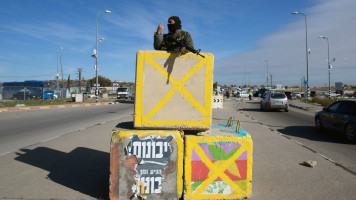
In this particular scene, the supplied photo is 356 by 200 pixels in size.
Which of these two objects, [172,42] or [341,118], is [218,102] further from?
[172,42]

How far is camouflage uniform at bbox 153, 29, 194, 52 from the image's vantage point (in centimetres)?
402

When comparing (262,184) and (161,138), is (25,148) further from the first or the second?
(262,184)

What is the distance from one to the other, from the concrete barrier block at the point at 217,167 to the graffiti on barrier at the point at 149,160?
1.02ft

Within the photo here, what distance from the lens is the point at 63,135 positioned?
9211 millimetres

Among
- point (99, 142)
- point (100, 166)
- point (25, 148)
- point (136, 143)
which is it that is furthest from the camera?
point (99, 142)

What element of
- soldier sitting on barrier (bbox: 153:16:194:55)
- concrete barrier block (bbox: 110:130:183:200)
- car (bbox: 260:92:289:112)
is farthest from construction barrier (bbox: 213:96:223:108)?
concrete barrier block (bbox: 110:130:183:200)

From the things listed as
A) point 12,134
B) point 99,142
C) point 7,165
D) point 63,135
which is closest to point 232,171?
point 7,165

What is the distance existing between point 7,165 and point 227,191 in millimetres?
4427

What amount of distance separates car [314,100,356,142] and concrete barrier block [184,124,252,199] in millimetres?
6345

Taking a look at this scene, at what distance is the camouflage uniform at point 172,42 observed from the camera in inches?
158

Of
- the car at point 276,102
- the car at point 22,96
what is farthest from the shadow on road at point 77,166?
the car at point 22,96

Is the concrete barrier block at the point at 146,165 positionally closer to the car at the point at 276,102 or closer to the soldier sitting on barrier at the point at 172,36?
the soldier sitting on barrier at the point at 172,36

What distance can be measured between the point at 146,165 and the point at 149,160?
0.25 feet

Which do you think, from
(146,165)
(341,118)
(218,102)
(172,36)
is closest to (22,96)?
(218,102)
